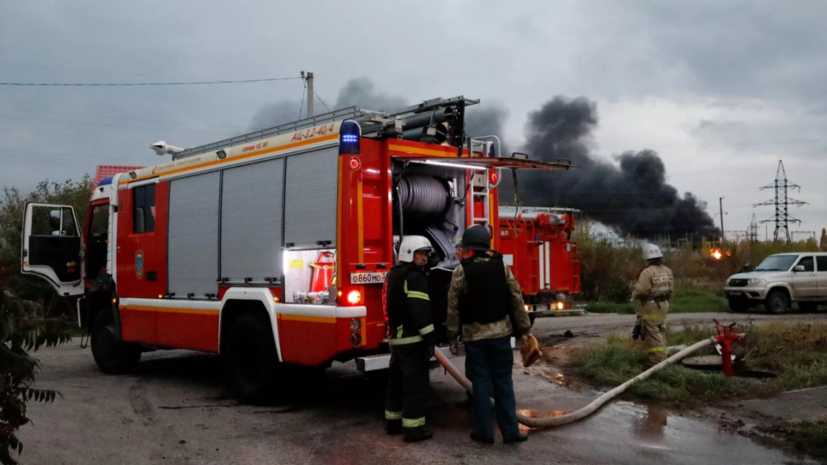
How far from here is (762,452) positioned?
18.1ft

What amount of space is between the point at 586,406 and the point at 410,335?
6.46 ft

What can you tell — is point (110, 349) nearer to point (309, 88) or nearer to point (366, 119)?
point (366, 119)

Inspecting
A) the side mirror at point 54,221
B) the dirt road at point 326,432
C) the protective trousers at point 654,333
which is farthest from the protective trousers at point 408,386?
the side mirror at point 54,221

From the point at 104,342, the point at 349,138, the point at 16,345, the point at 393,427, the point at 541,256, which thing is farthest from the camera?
the point at 541,256

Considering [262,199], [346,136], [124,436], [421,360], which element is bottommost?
[124,436]

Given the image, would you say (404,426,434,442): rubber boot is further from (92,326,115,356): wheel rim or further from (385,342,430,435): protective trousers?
(92,326,115,356): wheel rim

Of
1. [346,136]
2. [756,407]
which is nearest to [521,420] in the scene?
[756,407]

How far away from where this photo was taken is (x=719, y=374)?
25.8ft

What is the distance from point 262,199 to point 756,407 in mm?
5309

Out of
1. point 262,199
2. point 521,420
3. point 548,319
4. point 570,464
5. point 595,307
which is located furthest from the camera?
point 595,307

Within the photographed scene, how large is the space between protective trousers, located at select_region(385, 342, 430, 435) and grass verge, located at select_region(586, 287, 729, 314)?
14504mm

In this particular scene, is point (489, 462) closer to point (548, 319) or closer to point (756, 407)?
point (756, 407)

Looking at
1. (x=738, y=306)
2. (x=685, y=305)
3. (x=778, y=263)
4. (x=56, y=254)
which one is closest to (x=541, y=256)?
(x=56, y=254)

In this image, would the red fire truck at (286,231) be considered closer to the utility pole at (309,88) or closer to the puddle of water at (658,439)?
the puddle of water at (658,439)
